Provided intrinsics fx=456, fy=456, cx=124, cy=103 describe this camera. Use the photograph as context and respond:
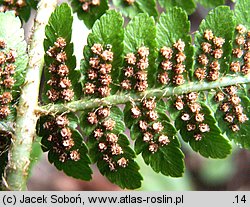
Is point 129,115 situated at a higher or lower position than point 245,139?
higher

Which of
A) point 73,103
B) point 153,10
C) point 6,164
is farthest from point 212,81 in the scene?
point 6,164

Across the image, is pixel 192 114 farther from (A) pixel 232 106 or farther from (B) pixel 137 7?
(B) pixel 137 7

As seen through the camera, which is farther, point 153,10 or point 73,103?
point 153,10

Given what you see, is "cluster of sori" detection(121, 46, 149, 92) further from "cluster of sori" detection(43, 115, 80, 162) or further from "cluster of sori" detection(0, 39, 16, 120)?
"cluster of sori" detection(0, 39, 16, 120)

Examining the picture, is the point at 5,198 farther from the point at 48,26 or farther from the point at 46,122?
the point at 48,26

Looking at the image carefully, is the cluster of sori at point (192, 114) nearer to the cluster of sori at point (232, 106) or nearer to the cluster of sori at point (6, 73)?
the cluster of sori at point (232, 106)

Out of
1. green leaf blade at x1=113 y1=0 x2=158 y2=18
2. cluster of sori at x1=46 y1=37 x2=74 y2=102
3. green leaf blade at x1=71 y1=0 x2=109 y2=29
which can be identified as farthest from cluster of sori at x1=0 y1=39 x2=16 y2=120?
green leaf blade at x1=113 y1=0 x2=158 y2=18
